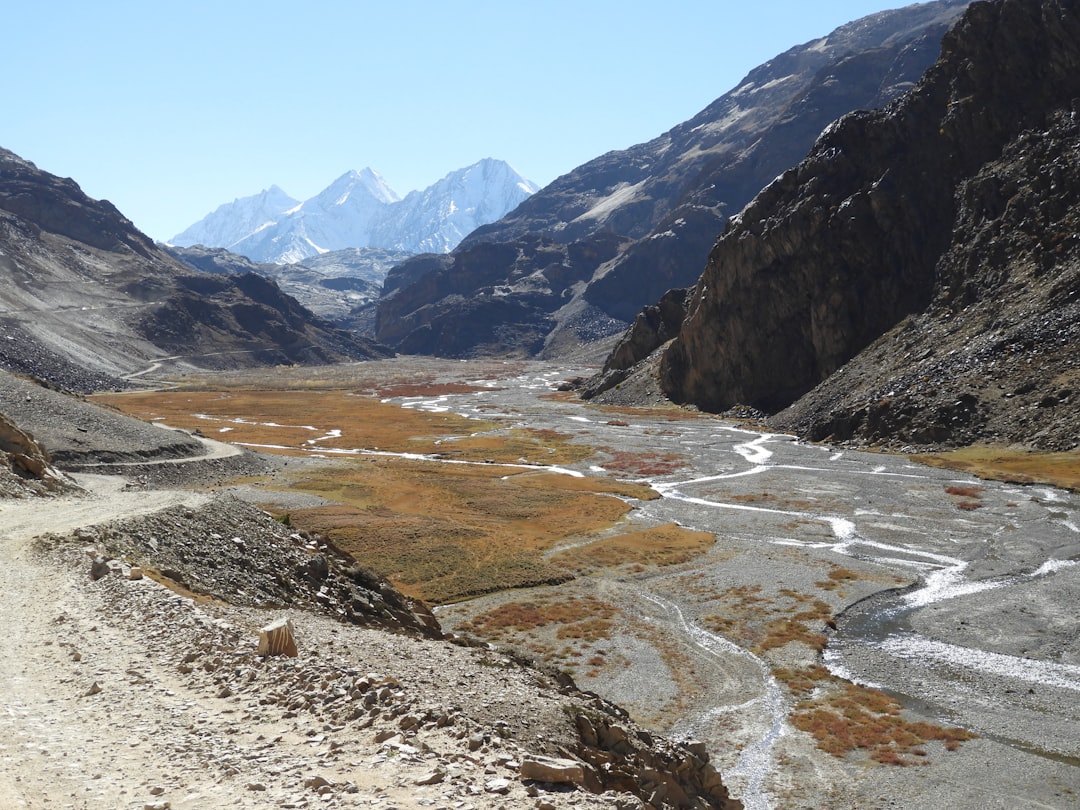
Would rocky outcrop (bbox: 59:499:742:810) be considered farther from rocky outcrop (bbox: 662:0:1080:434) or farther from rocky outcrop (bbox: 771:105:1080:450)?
rocky outcrop (bbox: 662:0:1080:434)

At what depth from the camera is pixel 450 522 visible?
57.0m

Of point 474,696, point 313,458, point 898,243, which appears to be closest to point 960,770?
point 474,696

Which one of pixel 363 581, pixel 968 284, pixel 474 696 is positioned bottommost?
pixel 363 581

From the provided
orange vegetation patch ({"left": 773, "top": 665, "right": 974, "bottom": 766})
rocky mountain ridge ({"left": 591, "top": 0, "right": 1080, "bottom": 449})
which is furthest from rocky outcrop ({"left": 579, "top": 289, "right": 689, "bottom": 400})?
orange vegetation patch ({"left": 773, "top": 665, "right": 974, "bottom": 766})

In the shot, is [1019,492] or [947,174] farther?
[947,174]

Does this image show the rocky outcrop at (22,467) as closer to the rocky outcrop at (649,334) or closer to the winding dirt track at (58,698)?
the winding dirt track at (58,698)

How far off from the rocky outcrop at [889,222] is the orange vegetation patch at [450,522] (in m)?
48.8

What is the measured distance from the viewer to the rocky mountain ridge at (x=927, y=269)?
85.2 metres

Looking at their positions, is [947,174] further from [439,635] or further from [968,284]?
[439,635]

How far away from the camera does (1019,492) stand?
62.5 m

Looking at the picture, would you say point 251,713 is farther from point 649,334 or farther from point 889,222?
point 649,334

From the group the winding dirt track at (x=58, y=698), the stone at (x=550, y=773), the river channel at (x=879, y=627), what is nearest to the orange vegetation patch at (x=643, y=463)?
the river channel at (x=879, y=627)

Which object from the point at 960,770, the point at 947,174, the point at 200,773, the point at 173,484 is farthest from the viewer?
the point at 947,174

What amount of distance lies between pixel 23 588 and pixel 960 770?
26495 mm
